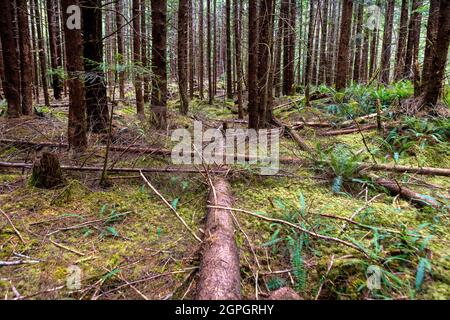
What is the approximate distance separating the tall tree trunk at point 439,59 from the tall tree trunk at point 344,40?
3.24 m

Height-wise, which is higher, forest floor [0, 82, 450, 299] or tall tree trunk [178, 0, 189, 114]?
tall tree trunk [178, 0, 189, 114]

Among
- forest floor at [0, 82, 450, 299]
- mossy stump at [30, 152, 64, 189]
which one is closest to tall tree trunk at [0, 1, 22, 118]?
forest floor at [0, 82, 450, 299]

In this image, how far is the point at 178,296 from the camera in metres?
2.25

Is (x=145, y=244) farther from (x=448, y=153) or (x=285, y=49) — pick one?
(x=285, y=49)

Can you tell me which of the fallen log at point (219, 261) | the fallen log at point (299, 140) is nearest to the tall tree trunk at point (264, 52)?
the fallen log at point (299, 140)

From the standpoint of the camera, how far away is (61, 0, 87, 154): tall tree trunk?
408 centimetres

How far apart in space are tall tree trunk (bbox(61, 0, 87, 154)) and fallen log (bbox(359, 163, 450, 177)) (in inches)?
161

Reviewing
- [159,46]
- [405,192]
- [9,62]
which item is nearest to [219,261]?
[405,192]

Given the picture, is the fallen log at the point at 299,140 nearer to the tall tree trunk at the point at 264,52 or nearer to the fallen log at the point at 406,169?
the tall tree trunk at the point at 264,52

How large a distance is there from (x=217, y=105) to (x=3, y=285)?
12122 millimetres

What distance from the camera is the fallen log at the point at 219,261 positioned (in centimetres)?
206

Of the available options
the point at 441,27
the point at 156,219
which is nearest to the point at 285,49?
the point at 441,27

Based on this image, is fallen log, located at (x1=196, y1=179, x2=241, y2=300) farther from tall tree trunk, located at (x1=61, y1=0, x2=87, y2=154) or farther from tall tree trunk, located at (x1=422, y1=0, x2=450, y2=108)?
tall tree trunk, located at (x1=422, y1=0, x2=450, y2=108)

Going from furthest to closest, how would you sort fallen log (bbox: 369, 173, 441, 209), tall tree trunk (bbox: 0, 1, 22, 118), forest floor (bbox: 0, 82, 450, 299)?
tall tree trunk (bbox: 0, 1, 22, 118) < fallen log (bbox: 369, 173, 441, 209) < forest floor (bbox: 0, 82, 450, 299)
